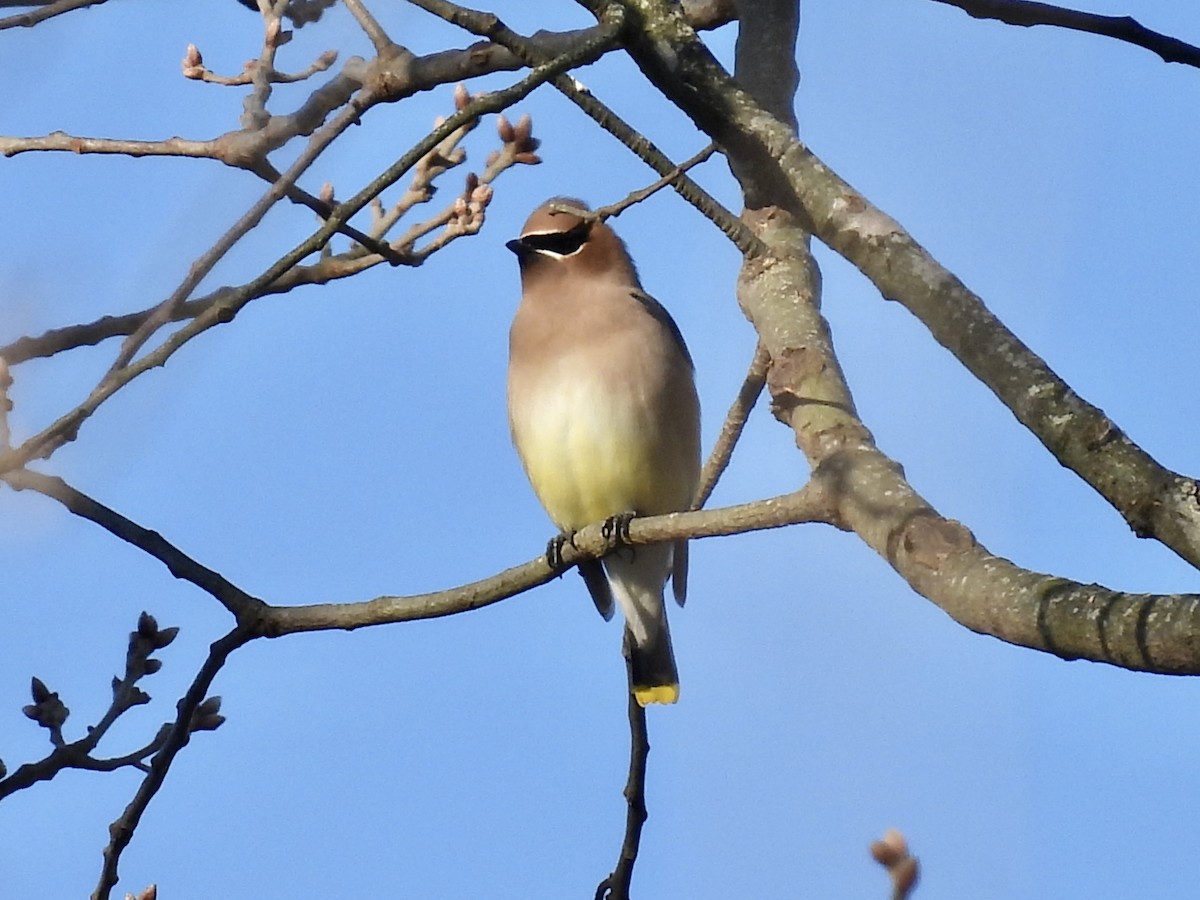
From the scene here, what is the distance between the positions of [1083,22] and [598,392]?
7.28ft

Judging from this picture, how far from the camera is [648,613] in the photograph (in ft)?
19.4

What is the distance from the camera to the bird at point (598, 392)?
5.23 meters

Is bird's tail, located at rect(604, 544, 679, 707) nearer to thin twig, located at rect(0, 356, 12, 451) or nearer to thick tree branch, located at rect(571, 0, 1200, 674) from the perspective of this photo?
thick tree branch, located at rect(571, 0, 1200, 674)

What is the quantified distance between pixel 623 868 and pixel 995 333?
6.10ft

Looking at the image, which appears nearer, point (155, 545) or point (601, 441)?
point (155, 545)

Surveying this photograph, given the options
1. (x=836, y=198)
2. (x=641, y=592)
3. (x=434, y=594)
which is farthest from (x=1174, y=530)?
(x=641, y=592)

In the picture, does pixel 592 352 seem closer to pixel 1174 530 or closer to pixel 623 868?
pixel 623 868

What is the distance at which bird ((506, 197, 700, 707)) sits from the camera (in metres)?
5.23

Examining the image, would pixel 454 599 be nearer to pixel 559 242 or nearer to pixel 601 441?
pixel 601 441

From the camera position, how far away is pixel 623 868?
3861mm

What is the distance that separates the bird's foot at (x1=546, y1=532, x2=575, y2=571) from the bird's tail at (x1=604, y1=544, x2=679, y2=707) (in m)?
0.79

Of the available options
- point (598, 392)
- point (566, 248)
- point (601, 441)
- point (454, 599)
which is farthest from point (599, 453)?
point (454, 599)

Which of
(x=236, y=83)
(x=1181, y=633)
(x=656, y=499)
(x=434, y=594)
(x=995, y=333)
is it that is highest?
(x=236, y=83)

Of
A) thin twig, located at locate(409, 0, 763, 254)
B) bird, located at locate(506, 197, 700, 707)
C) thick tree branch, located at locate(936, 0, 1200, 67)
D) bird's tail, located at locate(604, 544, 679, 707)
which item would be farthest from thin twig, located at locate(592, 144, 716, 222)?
bird's tail, located at locate(604, 544, 679, 707)
